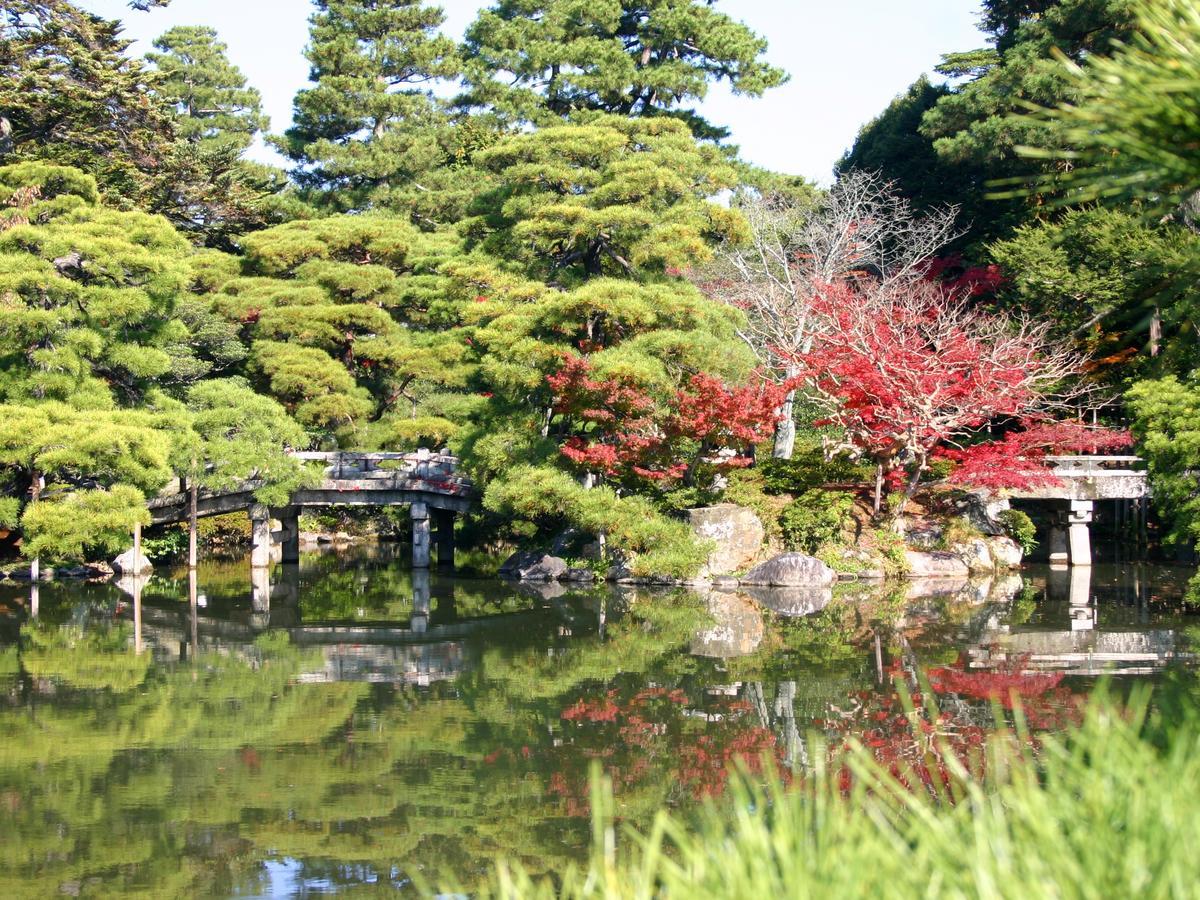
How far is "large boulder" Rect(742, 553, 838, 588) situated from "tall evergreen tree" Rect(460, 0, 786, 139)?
1153 centimetres

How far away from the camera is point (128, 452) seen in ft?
57.5

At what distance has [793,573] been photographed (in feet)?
59.4

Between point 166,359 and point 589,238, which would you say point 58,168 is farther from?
point 589,238

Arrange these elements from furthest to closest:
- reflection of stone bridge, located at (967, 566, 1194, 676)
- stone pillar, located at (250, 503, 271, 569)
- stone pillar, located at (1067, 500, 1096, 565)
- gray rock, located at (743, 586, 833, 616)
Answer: stone pillar, located at (250, 503, 271, 569)
stone pillar, located at (1067, 500, 1096, 565)
gray rock, located at (743, 586, 833, 616)
reflection of stone bridge, located at (967, 566, 1194, 676)

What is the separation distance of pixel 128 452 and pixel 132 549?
128 inches

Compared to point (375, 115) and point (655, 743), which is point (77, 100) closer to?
point (375, 115)

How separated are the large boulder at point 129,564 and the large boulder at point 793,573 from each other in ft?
31.1

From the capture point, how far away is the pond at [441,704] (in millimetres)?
6969

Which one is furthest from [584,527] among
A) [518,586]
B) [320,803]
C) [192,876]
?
[192,876]

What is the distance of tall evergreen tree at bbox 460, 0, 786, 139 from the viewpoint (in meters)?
25.6

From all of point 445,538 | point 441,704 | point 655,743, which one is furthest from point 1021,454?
point 655,743

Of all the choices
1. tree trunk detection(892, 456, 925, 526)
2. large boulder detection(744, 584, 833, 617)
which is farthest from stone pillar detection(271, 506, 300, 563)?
tree trunk detection(892, 456, 925, 526)

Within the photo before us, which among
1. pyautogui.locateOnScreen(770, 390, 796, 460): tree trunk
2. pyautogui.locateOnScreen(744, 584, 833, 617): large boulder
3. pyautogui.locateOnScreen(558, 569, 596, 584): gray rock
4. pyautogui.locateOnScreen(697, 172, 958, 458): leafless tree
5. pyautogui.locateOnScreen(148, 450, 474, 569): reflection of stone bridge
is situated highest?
pyautogui.locateOnScreen(697, 172, 958, 458): leafless tree

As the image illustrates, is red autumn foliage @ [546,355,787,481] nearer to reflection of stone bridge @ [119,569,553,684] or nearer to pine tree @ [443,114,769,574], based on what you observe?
pine tree @ [443,114,769,574]
